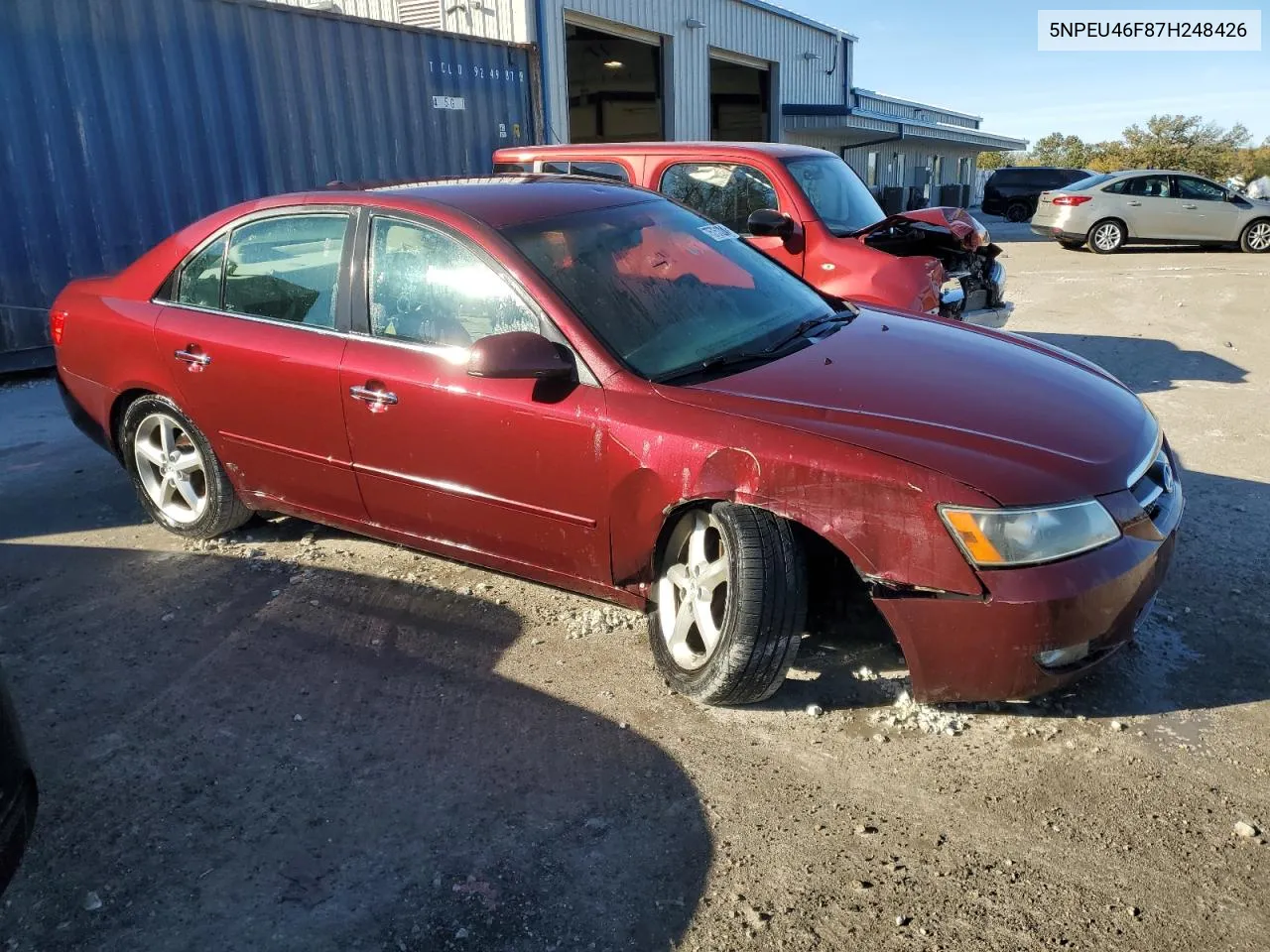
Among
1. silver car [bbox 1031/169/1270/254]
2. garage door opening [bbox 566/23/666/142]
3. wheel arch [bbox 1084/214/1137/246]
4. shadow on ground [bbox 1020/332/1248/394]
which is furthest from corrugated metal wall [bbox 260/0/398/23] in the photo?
wheel arch [bbox 1084/214/1137/246]

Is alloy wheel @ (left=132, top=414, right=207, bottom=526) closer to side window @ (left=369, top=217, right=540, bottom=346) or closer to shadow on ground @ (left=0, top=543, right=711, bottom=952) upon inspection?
shadow on ground @ (left=0, top=543, right=711, bottom=952)

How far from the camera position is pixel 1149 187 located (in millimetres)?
17172

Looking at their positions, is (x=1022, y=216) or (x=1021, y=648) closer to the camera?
(x=1021, y=648)

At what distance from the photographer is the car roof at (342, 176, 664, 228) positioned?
3629 millimetres

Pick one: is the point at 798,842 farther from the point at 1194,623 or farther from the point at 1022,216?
the point at 1022,216

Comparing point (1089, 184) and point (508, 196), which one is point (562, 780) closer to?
point (508, 196)

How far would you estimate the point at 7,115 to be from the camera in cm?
802

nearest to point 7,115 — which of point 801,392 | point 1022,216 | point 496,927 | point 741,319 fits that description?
point 741,319

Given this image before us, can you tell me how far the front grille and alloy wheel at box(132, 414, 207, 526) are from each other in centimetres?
372

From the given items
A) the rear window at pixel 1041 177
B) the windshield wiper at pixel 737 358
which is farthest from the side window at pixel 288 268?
the rear window at pixel 1041 177

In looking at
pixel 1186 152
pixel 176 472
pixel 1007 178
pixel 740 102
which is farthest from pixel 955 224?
pixel 1186 152

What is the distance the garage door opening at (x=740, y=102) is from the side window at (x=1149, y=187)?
8.10m

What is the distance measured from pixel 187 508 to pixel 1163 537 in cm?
401

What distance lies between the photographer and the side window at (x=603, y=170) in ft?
22.8
